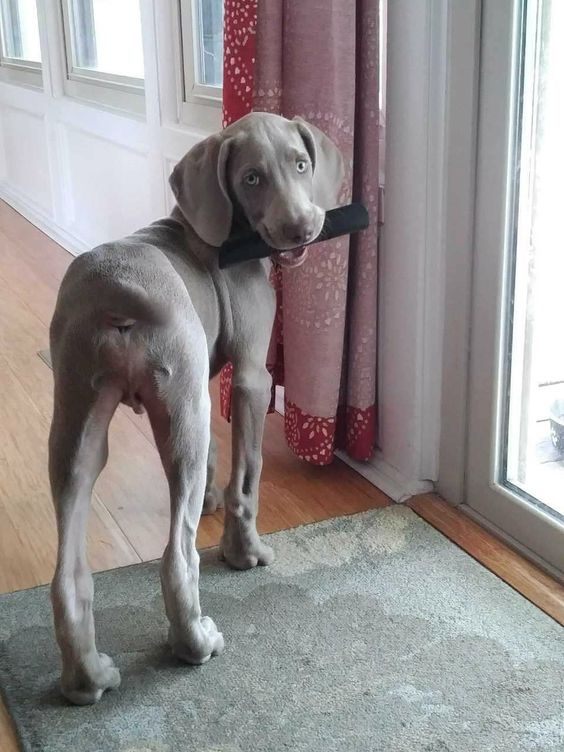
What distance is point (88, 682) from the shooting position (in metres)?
1.38

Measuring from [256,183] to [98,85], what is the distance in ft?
8.57

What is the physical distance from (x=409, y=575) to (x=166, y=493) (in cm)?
63

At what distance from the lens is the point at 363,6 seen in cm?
185

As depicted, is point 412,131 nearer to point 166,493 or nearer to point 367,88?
point 367,88

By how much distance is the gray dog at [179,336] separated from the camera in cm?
130

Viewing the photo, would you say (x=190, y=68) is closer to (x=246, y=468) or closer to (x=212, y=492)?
(x=212, y=492)

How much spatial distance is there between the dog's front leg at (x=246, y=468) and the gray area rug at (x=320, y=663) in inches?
1.7

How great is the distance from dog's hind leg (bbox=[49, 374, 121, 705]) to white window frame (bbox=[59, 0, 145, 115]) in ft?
7.40

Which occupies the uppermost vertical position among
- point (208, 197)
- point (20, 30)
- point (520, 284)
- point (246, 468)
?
point (20, 30)

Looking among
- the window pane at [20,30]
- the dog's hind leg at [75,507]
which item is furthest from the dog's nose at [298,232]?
the window pane at [20,30]

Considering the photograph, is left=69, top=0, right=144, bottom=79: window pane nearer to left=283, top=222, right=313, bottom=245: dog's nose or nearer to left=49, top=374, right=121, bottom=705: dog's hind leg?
left=283, top=222, right=313, bottom=245: dog's nose

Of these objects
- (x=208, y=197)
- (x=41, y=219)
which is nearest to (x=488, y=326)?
(x=208, y=197)

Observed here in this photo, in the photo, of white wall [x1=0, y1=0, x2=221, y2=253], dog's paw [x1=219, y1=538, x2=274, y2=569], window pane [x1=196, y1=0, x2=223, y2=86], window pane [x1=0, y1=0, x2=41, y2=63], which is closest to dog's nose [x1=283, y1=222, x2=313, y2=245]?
dog's paw [x1=219, y1=538, x2=274, y2=569]

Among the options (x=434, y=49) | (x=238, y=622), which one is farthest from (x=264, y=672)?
(x=434, y=49)
